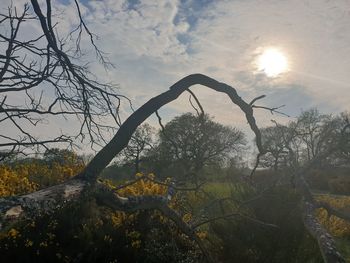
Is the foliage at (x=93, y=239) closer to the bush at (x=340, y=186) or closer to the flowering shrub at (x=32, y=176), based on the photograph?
the flowering shrub at (x=32, y=176)

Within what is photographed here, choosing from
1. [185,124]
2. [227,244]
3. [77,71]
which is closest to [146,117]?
[77,71]

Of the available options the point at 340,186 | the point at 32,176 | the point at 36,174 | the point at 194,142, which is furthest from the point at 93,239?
the point at 340,186

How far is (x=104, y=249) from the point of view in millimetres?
5590

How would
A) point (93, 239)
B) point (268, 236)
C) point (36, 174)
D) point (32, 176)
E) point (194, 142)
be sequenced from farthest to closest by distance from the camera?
1. point (194, 142)
2. point (36, 174)
3. point (32, 176)
4. point (268, 236)
5. point (93, 239)

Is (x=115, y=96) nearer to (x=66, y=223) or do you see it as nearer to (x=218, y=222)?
(x=66, y=223)

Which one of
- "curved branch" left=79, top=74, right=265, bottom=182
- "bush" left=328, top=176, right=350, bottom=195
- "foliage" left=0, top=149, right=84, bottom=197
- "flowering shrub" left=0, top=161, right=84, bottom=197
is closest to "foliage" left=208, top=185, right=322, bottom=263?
"curved branch" left=79, top=74, right=265, bottom=182

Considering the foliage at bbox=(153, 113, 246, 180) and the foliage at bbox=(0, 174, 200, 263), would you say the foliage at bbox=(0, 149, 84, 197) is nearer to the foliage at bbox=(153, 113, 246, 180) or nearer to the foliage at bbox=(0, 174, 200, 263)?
the foliage at bbox=(0, 174, 200, 263)

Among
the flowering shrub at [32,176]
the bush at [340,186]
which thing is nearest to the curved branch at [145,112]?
the flowering shrub at [32,176]

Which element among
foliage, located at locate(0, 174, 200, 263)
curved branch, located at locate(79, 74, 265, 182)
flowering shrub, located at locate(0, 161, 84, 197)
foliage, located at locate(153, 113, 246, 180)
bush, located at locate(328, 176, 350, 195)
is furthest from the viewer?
bush, located at locate(328, 176, 350, 195)

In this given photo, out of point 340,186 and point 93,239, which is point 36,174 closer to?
point 93,239

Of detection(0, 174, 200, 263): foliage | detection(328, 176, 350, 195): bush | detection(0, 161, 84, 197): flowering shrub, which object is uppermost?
detection(328, 176, 350, 195): bush

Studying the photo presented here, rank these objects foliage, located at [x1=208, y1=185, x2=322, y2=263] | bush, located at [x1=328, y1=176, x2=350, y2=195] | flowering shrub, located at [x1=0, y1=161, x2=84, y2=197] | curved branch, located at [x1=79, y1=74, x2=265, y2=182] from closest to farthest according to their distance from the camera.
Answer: curved branch, located at [x1=79, y1=74, x2=265, y2=182] < foliage, located at [x1=208, y1=185, x2=322, y2=263] < flowering shrub, located at [x1=0, y1=161, x2=84, y2=197] < bush, located at [x1=328, y1=176, x2=350, y2=195]

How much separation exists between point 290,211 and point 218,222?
1733 mm

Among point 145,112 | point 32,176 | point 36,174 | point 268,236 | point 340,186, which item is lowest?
point 268,236
